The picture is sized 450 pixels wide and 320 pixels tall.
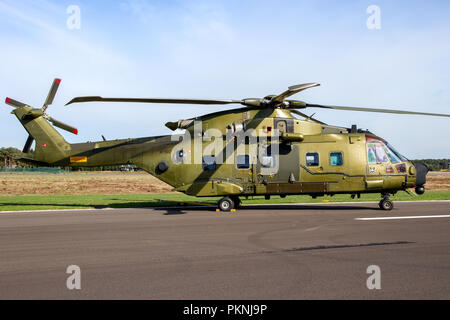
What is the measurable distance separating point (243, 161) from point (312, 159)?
3.01 m

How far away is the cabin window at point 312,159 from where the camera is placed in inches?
599

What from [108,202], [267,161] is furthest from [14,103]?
[267,161]

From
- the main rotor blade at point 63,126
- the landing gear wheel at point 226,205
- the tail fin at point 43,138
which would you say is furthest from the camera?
the tail fin at point 43,138

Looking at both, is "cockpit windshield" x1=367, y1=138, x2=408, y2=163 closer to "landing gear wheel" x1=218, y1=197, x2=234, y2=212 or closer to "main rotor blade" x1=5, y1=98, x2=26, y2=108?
"landing gear wheel" x1=218, y1=197, x2=234, y2=212

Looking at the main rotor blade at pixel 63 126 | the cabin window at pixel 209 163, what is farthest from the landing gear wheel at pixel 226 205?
the main rotor blade at pixel 63 126

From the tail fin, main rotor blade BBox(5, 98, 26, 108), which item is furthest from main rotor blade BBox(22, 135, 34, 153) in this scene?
main rotor blade BBox(5, 98, 26, 108)

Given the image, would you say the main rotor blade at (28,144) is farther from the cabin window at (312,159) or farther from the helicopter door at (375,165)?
the helicopter door at (375,165)

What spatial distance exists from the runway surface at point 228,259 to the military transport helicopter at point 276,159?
3991 mm

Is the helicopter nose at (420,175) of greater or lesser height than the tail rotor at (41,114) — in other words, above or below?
below

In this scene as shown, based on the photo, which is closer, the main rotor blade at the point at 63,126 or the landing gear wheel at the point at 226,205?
the landing gear wheel at the point at 226,205

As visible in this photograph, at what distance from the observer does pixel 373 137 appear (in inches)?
604

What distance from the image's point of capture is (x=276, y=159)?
1530 cm
